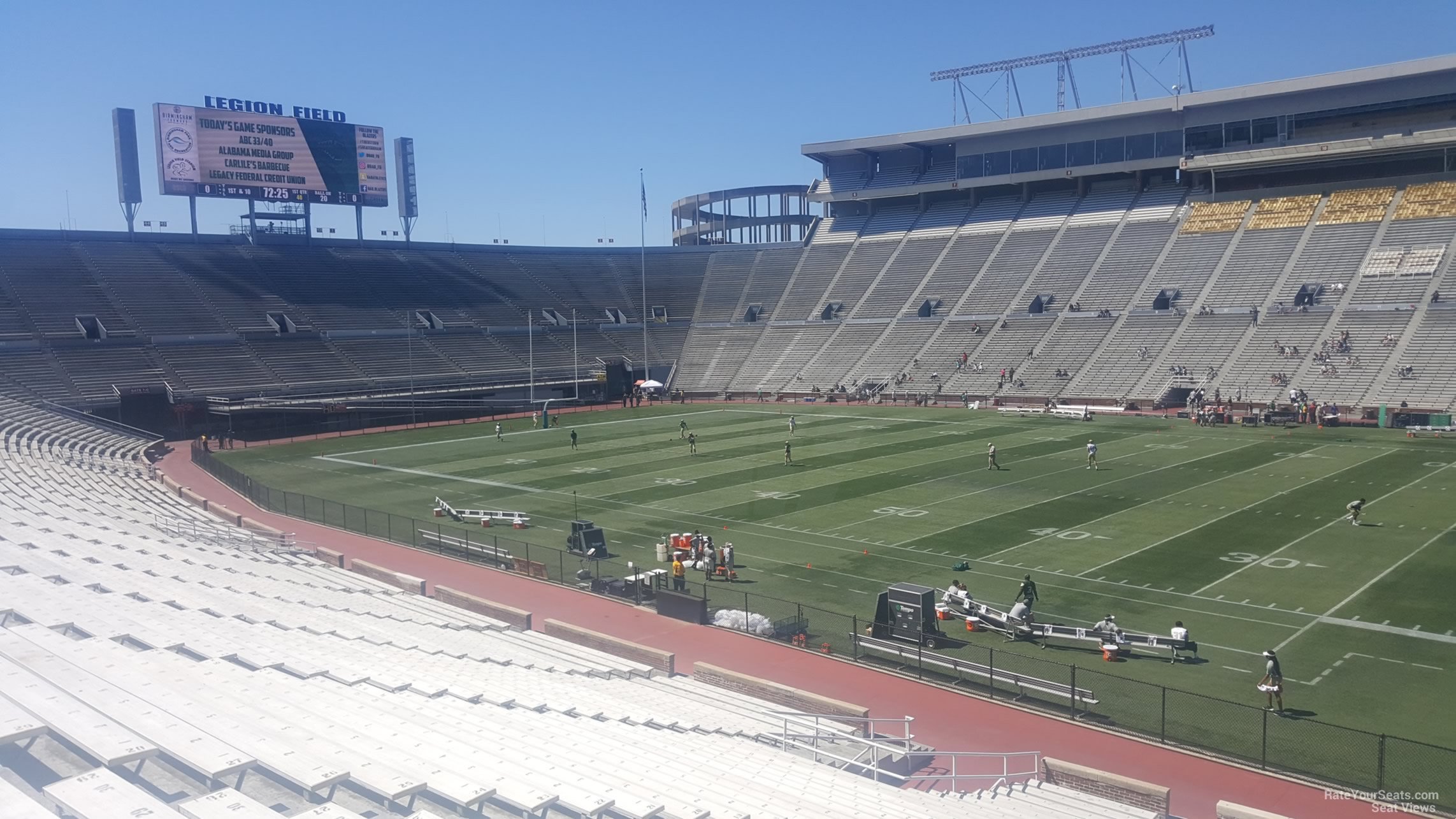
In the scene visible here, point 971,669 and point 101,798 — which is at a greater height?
point 101,798

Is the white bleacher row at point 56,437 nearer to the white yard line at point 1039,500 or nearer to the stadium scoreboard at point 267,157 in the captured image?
the stadium scoreboard at point 267,157

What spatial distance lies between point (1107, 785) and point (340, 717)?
9.53 metres

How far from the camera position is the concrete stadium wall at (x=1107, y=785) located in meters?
12.8

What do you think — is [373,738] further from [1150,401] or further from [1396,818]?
[1150,401]

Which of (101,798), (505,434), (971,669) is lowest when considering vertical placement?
(971,669)

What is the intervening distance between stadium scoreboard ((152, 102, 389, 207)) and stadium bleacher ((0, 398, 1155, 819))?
55599 mm

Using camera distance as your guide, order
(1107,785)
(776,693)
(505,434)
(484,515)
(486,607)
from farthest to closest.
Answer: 1. (505,434)
2. (484,515)
3. (486,607)
4. (776,693)
5. (1107,785)

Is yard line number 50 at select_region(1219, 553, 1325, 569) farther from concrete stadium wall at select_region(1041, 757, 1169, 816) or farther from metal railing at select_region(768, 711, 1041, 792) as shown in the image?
concrete stadium wall at select_region(1041, 757, 1169, 816)

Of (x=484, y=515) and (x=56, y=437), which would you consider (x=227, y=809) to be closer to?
(x=484, y=515)

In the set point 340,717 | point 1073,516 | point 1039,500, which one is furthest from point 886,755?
point 1039,500

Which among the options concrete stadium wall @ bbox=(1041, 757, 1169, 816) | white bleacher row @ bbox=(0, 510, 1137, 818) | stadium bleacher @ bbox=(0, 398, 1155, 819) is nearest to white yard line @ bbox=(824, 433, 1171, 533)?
stadium bleacher @ bbox=(0, 398, 1155, 819)

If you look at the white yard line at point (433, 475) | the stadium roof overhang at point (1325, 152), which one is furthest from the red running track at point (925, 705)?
the stadium roof overhang at point (1325, 152)

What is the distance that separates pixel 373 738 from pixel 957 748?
9358 mm

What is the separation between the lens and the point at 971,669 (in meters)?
18.7
